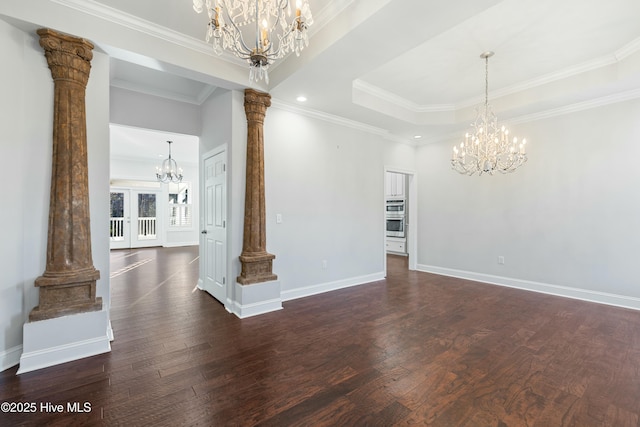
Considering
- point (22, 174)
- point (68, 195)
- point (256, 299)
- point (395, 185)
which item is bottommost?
point (256, 299)

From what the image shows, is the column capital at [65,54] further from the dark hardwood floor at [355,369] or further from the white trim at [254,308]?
the white trim at [254,308]

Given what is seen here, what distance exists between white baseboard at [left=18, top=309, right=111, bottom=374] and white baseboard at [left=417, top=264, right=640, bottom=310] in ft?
17.7

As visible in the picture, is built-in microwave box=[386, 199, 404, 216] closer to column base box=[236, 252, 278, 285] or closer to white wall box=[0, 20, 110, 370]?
column base box=[236, 252, 278, 285]

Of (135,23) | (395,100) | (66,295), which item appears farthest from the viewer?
(395,100)

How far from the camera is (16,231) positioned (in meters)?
2.30

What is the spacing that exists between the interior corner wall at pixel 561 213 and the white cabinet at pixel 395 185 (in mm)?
2280

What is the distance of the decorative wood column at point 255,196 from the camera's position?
3.50m

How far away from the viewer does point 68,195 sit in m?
2.39

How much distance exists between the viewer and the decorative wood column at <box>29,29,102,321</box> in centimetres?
235

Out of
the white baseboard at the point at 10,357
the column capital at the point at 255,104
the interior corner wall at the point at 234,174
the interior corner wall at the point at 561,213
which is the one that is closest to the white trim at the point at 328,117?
the column capital at the point at 255,104

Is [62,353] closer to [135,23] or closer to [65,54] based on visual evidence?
[65,54]

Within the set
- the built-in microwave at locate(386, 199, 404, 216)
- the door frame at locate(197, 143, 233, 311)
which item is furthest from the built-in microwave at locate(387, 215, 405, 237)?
the door frame at locate(197, 143, 233, 311)

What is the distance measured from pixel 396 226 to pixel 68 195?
7096 millimetres

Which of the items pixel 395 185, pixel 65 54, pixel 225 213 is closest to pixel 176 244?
pixel 225 213
